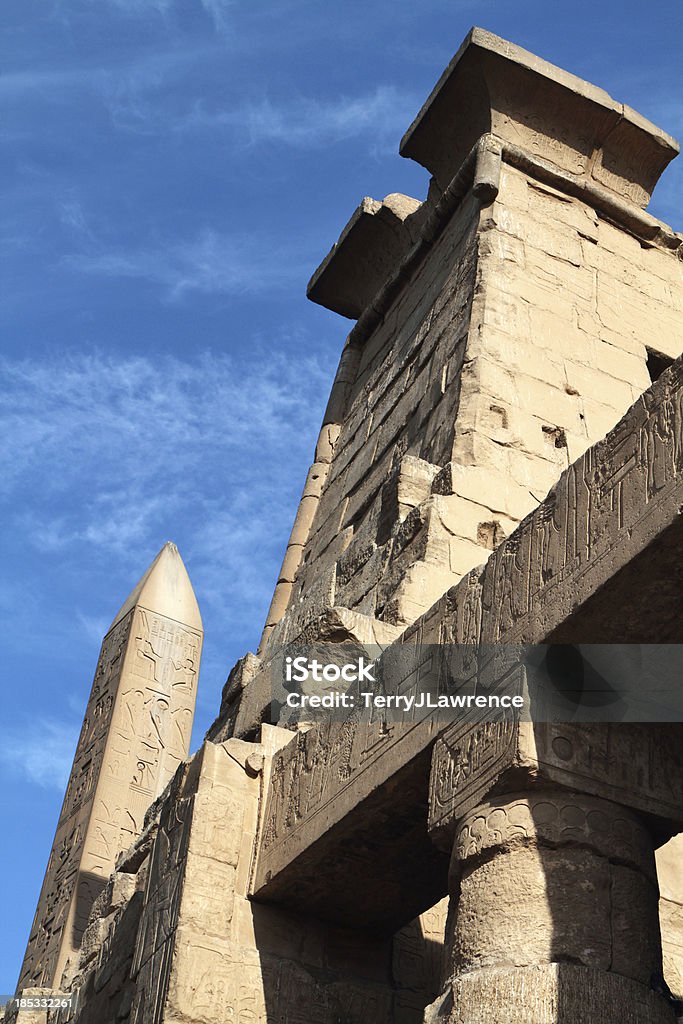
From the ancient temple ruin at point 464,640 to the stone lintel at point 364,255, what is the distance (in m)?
0.03

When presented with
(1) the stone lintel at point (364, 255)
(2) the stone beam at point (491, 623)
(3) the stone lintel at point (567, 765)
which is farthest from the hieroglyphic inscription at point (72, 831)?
(3) the stone lintel at point (567, 765)

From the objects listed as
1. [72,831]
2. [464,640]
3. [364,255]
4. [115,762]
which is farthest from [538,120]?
[72,831]

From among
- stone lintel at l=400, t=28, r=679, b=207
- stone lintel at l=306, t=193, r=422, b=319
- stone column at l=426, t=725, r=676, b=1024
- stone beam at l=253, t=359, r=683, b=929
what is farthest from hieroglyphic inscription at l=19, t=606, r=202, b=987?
stone column at l=426, t=725, r=676, b=1024

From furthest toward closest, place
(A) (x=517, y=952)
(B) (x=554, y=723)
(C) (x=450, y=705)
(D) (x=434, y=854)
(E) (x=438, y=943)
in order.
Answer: (E) (x=438, y=943) < (D) (x=434, y=854) < (C) (x=450, y=705) < (B) (x=554, y=723) < (A) (x=517, y=952)

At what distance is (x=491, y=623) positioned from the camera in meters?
4.56

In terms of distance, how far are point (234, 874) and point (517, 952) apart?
1.86 meters

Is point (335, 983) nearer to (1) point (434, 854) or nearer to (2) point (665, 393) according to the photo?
(1) point (434, 854)

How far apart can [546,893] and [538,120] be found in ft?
21.4

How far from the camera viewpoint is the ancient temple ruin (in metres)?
4.07

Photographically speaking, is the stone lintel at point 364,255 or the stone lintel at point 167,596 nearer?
the stone lintel at point 364,255

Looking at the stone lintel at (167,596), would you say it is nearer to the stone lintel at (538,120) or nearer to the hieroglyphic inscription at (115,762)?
the hieroglyphic inscription at (115,762)

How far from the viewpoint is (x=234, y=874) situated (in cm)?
558

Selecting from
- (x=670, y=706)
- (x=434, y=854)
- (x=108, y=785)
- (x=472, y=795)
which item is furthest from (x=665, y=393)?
(x=108, y=785)

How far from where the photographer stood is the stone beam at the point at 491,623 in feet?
13.0
